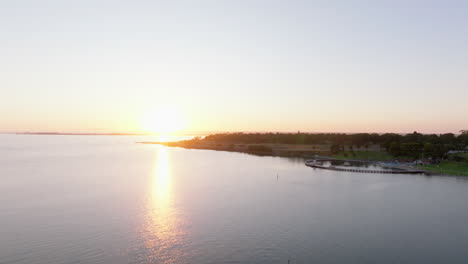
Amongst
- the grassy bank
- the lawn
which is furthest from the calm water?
the lawn

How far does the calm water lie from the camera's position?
30.3m

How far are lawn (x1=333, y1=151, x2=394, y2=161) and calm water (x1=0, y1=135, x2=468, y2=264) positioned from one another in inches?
2088

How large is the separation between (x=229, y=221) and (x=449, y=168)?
3185 inches

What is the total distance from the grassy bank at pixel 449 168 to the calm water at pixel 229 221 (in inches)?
716

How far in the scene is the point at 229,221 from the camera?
133ft

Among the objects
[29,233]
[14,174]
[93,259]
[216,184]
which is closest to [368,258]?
[93,259]

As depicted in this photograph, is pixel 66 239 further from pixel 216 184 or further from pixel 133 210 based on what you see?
pixel 216 184

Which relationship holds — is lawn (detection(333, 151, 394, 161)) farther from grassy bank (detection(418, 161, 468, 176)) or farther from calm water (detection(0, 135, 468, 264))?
calm water (detection(0, 135, 468, 264))

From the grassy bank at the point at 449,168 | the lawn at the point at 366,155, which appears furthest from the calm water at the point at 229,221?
the lawn at the point at 366,155

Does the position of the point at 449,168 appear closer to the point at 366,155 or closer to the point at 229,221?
the point at 366,155

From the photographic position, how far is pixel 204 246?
31984mm

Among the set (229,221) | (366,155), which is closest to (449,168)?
(366,155)

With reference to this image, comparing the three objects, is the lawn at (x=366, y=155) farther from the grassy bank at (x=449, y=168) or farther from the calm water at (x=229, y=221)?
the calm water at (x=229, y=221)

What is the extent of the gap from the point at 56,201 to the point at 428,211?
5679cm
